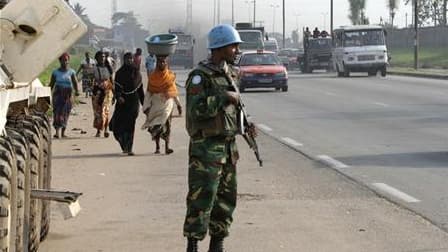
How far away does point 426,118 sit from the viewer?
2066 cm

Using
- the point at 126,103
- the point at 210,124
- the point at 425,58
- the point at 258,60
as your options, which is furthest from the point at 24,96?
the point at 425,58

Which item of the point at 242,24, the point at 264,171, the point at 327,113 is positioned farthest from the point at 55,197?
the point at 242,24

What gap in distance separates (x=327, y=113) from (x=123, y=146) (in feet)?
29.5

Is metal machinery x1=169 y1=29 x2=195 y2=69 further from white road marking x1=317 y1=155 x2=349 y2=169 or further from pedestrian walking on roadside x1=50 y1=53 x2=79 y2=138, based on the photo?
white road marking x1=317 y1=155 x2=349 y2=169

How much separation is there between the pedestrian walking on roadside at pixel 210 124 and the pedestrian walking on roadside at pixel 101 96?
11586 millimetres

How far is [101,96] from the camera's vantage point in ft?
59.1

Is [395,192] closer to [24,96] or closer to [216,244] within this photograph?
[216,244]

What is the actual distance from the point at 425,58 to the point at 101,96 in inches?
2160

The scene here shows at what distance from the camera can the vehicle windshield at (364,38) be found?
4744cm

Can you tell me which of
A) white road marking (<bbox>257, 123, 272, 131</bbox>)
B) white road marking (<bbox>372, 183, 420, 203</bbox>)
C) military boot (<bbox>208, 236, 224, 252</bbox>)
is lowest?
white road marking (<bbox>257, 123, 272, 131</bbox>)

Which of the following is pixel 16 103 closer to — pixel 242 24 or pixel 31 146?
pixel 31 146

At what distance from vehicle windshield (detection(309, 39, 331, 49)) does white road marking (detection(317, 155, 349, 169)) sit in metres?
45.5

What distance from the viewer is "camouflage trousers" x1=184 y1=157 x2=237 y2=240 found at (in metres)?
6.32

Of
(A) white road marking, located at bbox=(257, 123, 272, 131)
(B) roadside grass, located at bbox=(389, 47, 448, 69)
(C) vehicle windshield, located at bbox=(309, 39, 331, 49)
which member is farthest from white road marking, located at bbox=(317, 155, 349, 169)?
(B) roadside grass, located at bbox=(389, 47, 448, 69)
